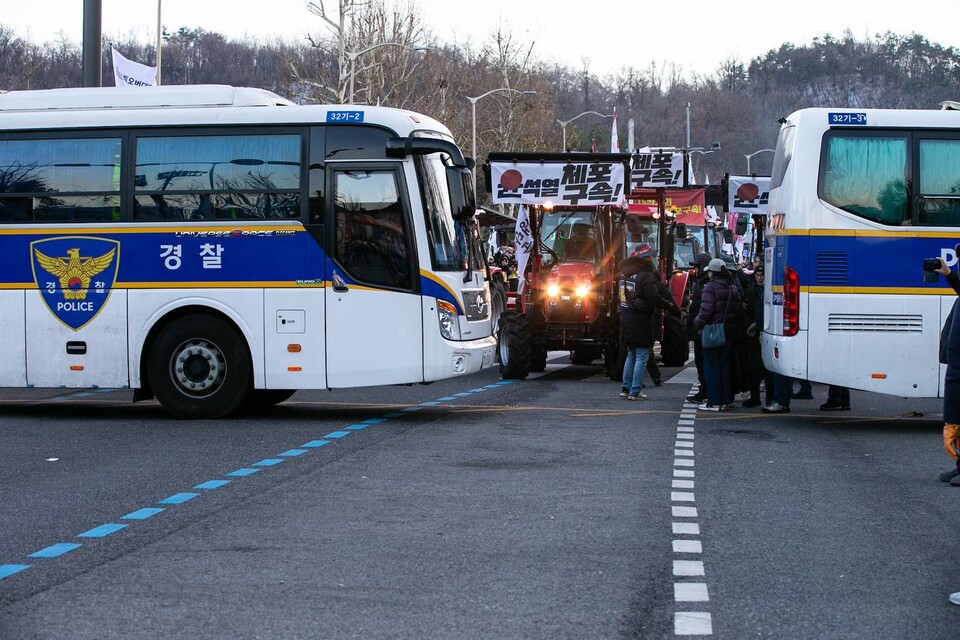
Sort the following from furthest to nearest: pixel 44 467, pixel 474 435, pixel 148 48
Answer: pixel 148 48
pixel 474 435
pixel 44 467

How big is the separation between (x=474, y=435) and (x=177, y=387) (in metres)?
3.45

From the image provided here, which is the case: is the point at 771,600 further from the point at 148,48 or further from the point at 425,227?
the point at 148,48

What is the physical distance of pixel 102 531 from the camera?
862cm

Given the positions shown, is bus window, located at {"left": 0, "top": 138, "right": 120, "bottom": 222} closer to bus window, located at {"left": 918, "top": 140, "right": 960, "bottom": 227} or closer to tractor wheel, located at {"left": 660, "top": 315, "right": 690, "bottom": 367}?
bus window, located at {"left": 918, "top": 140, "right": 960, "bottom": 227}

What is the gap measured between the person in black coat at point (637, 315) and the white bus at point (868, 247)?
9.61 feet

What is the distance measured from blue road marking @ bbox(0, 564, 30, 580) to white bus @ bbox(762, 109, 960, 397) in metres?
9.23

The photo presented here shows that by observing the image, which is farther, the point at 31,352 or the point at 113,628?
the point at 31,352

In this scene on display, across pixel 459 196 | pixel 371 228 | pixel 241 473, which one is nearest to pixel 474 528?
pixel 241 473

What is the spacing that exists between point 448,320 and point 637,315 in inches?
142

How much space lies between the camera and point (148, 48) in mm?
115875

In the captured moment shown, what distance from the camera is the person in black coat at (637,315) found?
17.8 m

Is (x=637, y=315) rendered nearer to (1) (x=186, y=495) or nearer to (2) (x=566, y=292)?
(2) (x=566, y=292)

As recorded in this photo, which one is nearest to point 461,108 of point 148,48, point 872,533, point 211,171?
point 148,48

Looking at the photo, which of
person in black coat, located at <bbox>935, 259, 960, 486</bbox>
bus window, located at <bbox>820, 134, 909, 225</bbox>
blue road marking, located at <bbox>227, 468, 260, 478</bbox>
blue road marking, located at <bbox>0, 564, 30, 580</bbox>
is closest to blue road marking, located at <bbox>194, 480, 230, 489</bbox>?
blue road marking, located at <bbox>227, 468, 260, 478</bbox>
